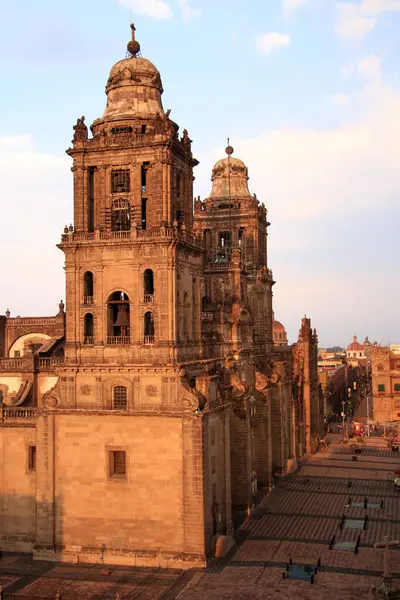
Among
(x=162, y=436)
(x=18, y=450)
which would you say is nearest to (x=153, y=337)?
(x=162, y=436)

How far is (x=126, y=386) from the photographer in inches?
1793

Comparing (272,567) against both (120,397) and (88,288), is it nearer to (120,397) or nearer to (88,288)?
(120,397)

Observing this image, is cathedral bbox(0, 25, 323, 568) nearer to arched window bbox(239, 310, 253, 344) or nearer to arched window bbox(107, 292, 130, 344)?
arched window bbox(107, 292, 130, 344)

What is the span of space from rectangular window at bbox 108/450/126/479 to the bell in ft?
27.0

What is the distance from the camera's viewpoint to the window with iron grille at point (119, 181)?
47.9 metres

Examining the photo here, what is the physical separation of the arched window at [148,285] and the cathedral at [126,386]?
75 mm

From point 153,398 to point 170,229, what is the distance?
10.8 metres

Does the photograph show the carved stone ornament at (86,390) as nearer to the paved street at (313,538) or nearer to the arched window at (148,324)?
the arched window at (148,324)

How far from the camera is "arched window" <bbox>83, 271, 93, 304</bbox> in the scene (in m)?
47.4

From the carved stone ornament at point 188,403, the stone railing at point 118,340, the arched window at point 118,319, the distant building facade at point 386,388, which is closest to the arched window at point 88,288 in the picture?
the arched window at point 118,319

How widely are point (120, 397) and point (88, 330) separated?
5.20m

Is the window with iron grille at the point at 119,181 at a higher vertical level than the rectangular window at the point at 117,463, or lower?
higher

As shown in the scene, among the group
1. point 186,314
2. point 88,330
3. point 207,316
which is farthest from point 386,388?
point 88,330

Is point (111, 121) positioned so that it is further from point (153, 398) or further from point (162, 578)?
point (162, 578)
